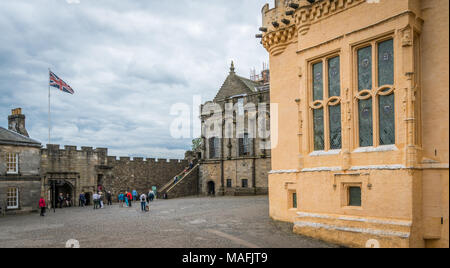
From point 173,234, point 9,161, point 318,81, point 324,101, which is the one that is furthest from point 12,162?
point 324,101

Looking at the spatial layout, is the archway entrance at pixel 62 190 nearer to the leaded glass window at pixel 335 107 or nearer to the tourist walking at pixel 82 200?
the tourist walking at pixel 82 200

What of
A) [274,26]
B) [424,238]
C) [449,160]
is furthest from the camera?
[274,26]

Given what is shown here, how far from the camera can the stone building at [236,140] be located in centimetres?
3706

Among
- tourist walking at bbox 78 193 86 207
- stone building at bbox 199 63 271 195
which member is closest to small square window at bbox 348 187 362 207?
stone building at bbox 199 63 271 195

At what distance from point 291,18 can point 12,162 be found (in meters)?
21.7

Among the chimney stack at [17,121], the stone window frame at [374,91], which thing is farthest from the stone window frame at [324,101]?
the chimney stack at [17,121]

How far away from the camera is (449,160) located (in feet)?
29.4

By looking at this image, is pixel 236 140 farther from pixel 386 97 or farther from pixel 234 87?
pixel 386 97

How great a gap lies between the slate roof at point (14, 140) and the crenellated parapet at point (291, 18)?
63.2 ft

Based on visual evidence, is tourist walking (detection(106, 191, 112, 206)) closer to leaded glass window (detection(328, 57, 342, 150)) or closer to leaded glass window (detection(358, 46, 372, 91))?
leaded glass window (detection(328, 57, 342, 150))

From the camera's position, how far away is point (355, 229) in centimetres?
1064

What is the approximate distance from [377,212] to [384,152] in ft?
5.74
